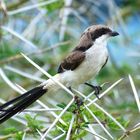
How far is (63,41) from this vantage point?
8.96ft

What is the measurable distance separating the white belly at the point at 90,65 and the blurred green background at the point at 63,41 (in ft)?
2.20

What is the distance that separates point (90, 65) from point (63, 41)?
117cm

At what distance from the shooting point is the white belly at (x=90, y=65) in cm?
157

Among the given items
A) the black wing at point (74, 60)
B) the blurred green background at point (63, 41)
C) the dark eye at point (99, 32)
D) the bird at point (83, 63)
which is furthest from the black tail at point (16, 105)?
the blurred green background at point (63, 41)

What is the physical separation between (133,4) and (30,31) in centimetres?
97

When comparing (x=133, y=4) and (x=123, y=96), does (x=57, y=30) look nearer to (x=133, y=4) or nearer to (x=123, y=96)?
(x=123, y=96)

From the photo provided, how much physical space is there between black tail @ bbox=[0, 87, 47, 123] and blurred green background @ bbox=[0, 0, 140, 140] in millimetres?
701

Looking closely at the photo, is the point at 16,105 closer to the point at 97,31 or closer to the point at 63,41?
the point at 97,31

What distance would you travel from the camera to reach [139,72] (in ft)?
9.57

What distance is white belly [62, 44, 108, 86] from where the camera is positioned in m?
1.57

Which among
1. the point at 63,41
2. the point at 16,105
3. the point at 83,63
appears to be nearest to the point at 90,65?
the point at 83,63

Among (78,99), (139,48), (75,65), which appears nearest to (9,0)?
(139,48)

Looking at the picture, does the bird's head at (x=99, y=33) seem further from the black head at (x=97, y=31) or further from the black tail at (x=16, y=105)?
the black tail at (x=16, y=105)

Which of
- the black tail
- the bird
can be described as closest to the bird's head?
the bird
